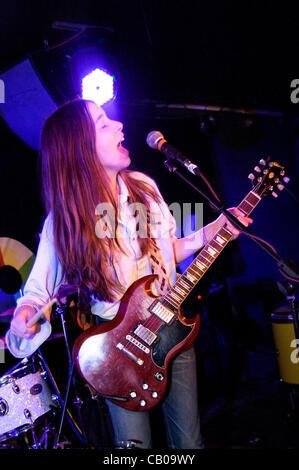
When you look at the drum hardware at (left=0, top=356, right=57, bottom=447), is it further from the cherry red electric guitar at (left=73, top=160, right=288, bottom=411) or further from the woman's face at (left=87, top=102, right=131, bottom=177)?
the woman's face at (left=87, top=102, right=131, bottom=177)

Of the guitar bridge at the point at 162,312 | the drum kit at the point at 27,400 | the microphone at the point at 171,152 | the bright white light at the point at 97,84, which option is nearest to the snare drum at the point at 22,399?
the drum kit at the point at 27,400

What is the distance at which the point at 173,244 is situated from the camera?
2.18 meters

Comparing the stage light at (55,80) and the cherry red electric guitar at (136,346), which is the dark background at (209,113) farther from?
the cherry red electric guitar at (136,346)

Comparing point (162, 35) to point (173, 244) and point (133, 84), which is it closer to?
point (133, 84)

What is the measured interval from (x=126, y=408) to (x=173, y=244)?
84 centimetres

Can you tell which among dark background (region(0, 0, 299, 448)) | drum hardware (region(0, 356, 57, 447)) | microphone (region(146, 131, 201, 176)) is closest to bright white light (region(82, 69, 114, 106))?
dark background (region(0, 0, 299, 448))

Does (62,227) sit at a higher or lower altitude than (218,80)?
lower

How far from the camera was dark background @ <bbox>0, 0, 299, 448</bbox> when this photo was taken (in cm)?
409

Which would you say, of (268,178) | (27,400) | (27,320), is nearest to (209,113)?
(268,178)

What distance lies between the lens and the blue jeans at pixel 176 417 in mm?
1740

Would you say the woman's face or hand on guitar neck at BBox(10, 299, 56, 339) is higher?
the woman's face

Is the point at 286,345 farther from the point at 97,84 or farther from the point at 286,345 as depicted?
the point at 97,84

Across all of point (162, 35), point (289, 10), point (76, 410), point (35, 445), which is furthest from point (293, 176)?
point (35, 445)

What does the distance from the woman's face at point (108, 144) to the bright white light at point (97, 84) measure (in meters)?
1.92
